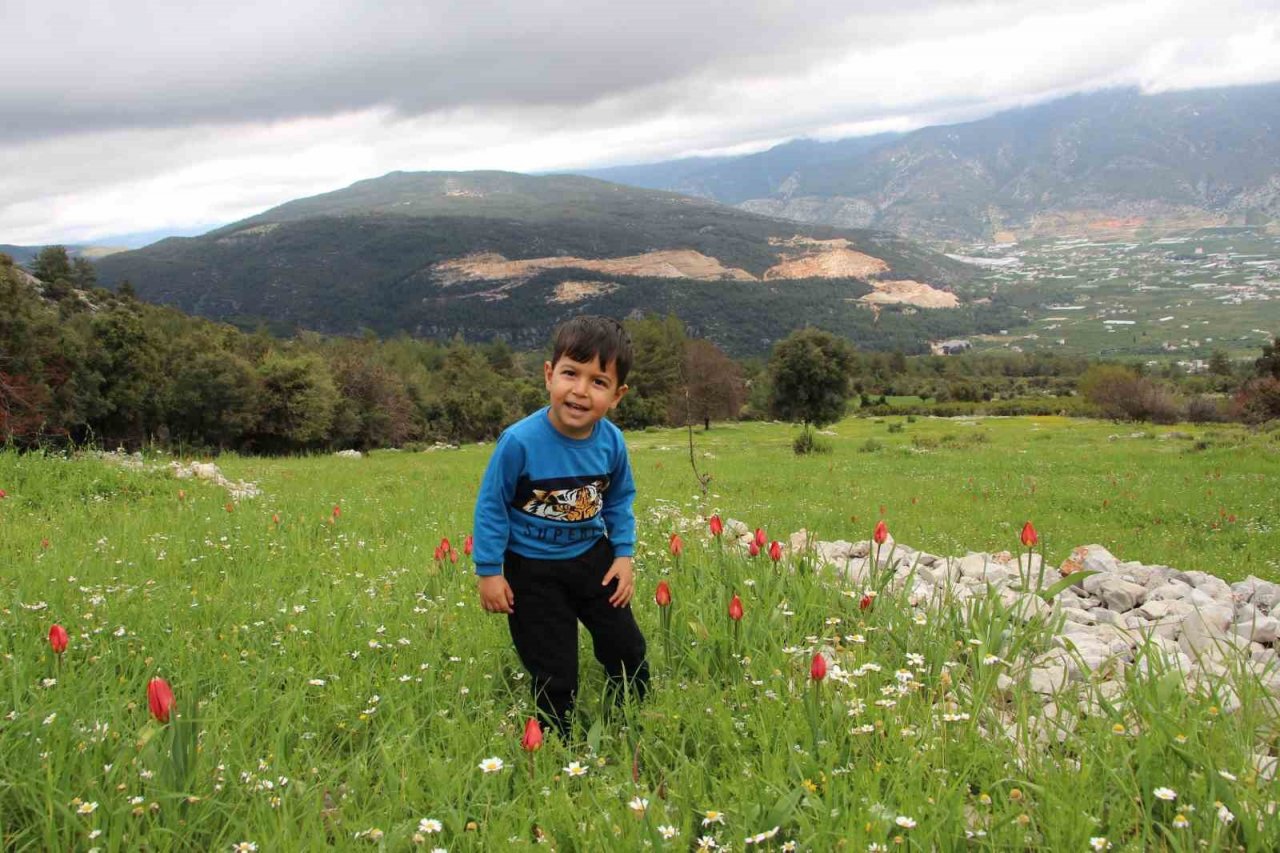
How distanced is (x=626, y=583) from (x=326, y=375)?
171ft

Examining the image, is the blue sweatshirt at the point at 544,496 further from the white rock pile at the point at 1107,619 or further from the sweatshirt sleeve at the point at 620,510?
the white rock pile at the point at 1107,619

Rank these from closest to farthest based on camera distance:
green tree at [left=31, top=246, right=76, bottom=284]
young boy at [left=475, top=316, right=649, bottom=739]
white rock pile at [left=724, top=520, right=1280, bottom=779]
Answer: white rock pile at [left=724, top=520, right=1280, bottom=779], young boy at [left=475, top=316, right=649, bottom=739], green tree at [left=31, top=246, right=76, bottom=284]

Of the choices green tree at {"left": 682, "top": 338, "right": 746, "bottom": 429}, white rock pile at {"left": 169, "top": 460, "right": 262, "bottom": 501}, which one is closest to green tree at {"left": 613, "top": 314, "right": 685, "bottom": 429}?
green tree at {"left": 682, "top": 338, "right": 746, "bottom": 429}

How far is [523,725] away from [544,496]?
105cm

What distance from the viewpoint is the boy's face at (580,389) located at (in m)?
3.48

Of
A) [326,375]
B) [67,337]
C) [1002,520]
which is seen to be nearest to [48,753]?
[1002,520]

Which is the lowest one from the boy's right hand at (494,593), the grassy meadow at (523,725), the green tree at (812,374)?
the green tree at (812,374)

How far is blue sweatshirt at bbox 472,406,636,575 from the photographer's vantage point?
11.5ft

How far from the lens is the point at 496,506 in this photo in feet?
11.5

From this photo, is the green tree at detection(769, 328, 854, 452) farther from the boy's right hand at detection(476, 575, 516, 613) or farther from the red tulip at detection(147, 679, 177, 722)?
the red tulip at detection(147, 679, 177, 722)

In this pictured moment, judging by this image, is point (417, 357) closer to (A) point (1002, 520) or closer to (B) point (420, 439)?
(B) point (420, 439)

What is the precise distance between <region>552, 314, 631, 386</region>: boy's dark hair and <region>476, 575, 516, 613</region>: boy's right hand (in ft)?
3.45

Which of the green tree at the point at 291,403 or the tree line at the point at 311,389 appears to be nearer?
the tree line at the point at 311,389

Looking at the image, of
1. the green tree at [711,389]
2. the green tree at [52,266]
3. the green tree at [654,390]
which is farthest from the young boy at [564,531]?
the green tree at [52,266]
